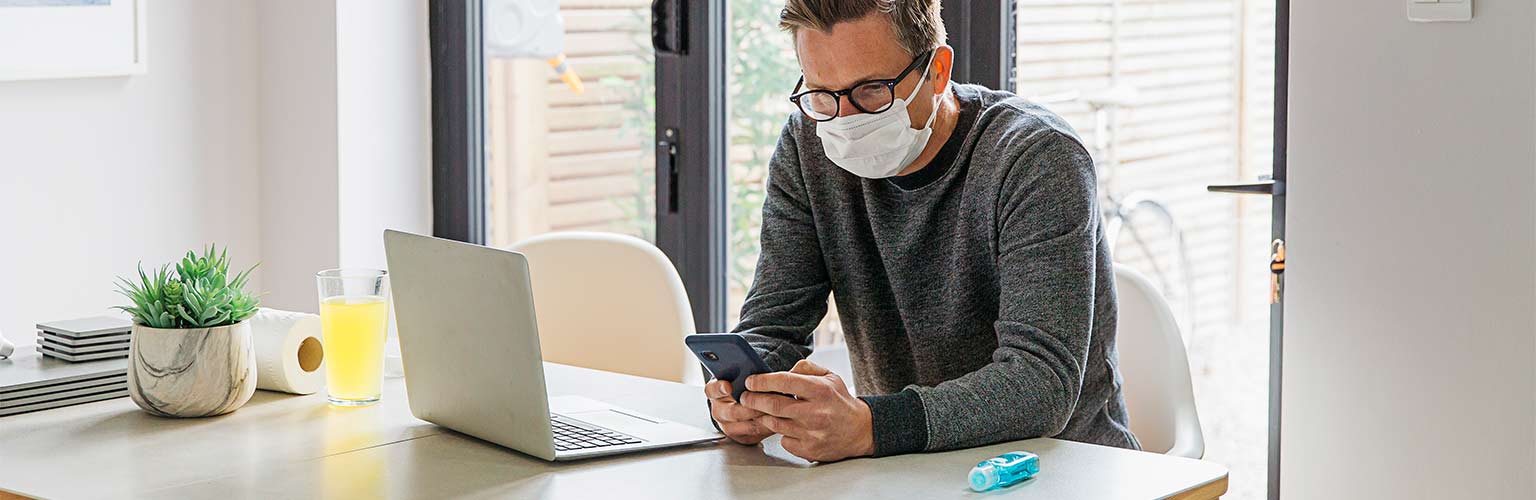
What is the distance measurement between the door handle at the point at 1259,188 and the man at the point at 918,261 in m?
0.41

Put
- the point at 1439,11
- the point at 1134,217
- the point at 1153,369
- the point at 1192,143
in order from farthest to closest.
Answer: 1. the point at 1134,217
2. the point at 1192,143
3. the point at 1153,369
4. the point at 1439,11

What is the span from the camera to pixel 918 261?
196 centimetres

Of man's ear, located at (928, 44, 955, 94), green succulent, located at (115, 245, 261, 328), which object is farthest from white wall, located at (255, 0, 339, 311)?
man's ear, located at (928, 44, 955, 94)

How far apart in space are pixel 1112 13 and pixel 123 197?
1.98 m

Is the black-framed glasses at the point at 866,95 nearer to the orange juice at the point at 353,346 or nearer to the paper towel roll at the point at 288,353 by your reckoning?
the orange juice at the point at 353,346

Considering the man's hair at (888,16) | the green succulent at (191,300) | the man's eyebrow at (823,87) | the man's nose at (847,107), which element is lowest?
the green succulent at (191,300)

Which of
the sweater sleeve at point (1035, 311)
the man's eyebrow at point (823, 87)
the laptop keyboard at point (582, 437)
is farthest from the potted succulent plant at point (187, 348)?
the sweater sleeve at point (1035, 311)

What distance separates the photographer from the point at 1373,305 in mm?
1913

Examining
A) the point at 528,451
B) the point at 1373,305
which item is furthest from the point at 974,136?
the point at 528,451

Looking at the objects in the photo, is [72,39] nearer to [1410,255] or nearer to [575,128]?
[575,128]

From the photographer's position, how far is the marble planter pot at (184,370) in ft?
5.80

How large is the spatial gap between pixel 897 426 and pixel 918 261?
41cm

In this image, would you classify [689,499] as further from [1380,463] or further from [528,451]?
[1380,463]

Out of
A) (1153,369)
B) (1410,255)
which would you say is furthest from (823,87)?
(1410,255)
